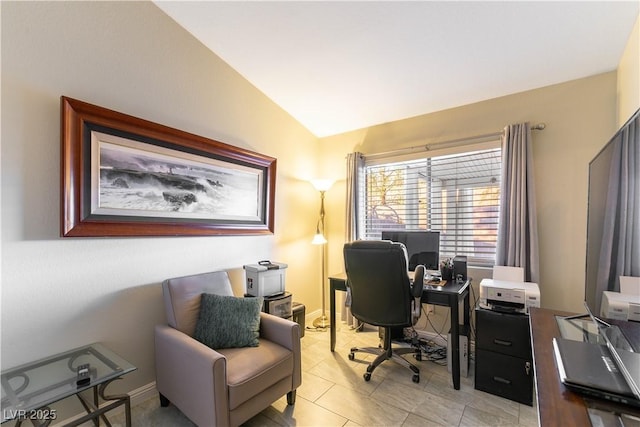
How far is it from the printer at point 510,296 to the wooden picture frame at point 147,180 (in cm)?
210

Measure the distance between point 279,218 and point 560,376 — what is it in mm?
2600

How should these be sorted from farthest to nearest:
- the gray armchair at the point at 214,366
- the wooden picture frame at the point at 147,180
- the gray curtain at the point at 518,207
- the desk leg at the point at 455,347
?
1. the gray curtain at the point at 518,207
2. the desk leg at the point at 455,347
3. the wooden picture frame at the point at 147,180
4. the gray armchair at the point at 214,366

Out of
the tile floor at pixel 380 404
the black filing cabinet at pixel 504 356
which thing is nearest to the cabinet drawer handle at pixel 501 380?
the black filing cabinet at pixel 504 356

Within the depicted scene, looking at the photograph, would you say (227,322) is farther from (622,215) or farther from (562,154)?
(562,154)

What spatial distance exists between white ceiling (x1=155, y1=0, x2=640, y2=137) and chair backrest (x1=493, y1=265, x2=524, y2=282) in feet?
5.18

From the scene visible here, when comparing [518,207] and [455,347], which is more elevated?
[518,207]

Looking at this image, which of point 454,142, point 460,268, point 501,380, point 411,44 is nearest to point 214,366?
point 501,380

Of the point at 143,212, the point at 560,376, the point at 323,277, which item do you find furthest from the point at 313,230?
the point at 560,376

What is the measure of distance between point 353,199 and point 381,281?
1404 millimetres

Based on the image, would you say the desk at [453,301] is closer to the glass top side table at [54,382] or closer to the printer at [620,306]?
the printer at [620,306]

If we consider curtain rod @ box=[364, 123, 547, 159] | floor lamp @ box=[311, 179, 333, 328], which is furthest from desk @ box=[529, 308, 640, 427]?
floor lamp @ box=[311, 179, 333, 328]

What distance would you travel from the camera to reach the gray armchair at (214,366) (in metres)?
1.50

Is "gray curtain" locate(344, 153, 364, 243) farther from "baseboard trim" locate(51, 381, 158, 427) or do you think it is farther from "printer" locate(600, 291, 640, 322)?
"printer" locate(600, 291, 640, 322)

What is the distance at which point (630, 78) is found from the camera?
1.84 m
